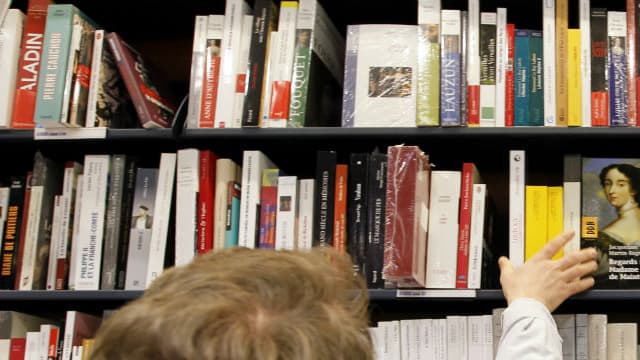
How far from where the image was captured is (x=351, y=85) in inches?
76.4

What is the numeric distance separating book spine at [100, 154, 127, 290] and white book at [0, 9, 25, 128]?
0.25m

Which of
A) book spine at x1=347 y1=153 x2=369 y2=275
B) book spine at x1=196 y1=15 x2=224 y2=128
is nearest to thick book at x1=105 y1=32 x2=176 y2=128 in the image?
book spine at x1=196 y1=15 x2=224 y2=128

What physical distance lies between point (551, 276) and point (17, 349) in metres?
1.11

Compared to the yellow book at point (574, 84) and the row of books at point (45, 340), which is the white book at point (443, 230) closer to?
the yellow book at point (574, 84)

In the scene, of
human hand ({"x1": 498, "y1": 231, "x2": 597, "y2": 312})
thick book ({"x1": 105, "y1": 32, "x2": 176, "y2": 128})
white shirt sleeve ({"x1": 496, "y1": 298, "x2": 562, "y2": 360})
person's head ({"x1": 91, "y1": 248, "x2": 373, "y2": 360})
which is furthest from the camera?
thick book ({"x1": 105, "y1": 32, "x2": 176, "y2": 128})

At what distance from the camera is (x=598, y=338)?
5.94 ft

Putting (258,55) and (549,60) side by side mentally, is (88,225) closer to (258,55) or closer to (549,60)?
(258,55)

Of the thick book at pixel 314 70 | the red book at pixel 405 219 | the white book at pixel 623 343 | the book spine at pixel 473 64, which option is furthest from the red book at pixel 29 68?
the white book at pixel 623 343

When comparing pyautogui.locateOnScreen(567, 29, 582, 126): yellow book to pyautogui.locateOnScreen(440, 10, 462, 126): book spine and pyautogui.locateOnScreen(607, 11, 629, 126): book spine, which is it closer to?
pyautogui.locateOnScreen(607, 11, 629, 126): book spine

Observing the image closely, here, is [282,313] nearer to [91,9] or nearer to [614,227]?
[614,227]

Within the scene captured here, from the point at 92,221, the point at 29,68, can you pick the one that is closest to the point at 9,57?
the point at 29,68

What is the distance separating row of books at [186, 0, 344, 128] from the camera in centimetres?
193

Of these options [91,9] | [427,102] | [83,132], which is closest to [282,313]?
[427,102]

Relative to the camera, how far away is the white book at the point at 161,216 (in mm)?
1934
